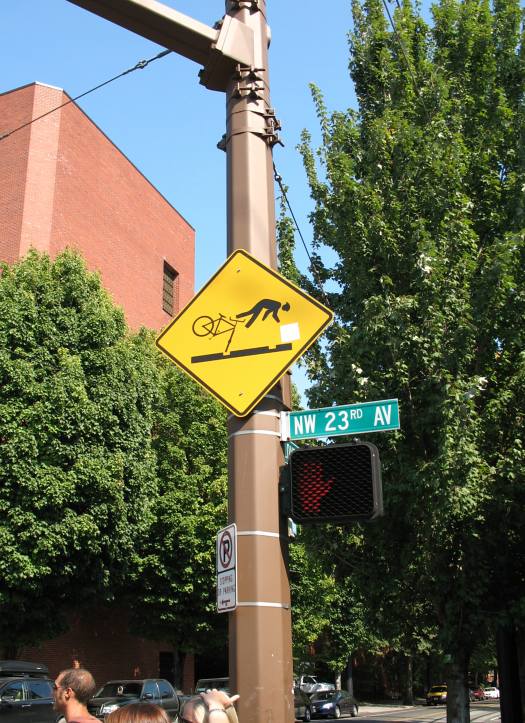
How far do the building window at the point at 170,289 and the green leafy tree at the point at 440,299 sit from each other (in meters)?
24.2

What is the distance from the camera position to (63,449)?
62.6ft

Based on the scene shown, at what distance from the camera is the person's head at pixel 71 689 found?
13.2 feet

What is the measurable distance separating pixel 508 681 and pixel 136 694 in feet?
34.8

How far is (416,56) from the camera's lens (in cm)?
1401

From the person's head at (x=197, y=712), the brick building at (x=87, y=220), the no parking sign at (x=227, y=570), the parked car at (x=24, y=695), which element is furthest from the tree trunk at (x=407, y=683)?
the no parking sign at (x=227, y=570)

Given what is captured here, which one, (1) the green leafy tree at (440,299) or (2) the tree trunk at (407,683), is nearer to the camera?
(1) the green leafy tree at (440,299)

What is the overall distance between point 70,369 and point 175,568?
8967 mm

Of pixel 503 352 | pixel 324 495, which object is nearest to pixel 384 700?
pixel 503 352

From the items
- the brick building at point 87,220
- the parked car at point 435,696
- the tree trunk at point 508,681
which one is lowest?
the parked car at point 435,696

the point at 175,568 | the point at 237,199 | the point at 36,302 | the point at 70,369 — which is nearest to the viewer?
the point at 237,199

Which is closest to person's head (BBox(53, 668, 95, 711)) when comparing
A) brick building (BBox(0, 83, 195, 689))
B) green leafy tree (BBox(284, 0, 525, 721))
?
green leafy tree (BBox(284, 0, 525, 721))

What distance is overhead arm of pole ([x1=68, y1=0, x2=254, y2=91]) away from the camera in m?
4.93

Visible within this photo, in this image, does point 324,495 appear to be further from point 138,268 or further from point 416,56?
point 138,268

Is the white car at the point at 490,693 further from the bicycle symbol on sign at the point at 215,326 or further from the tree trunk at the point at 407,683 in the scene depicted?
the bicycle symbol on sign at the point at 215,326
